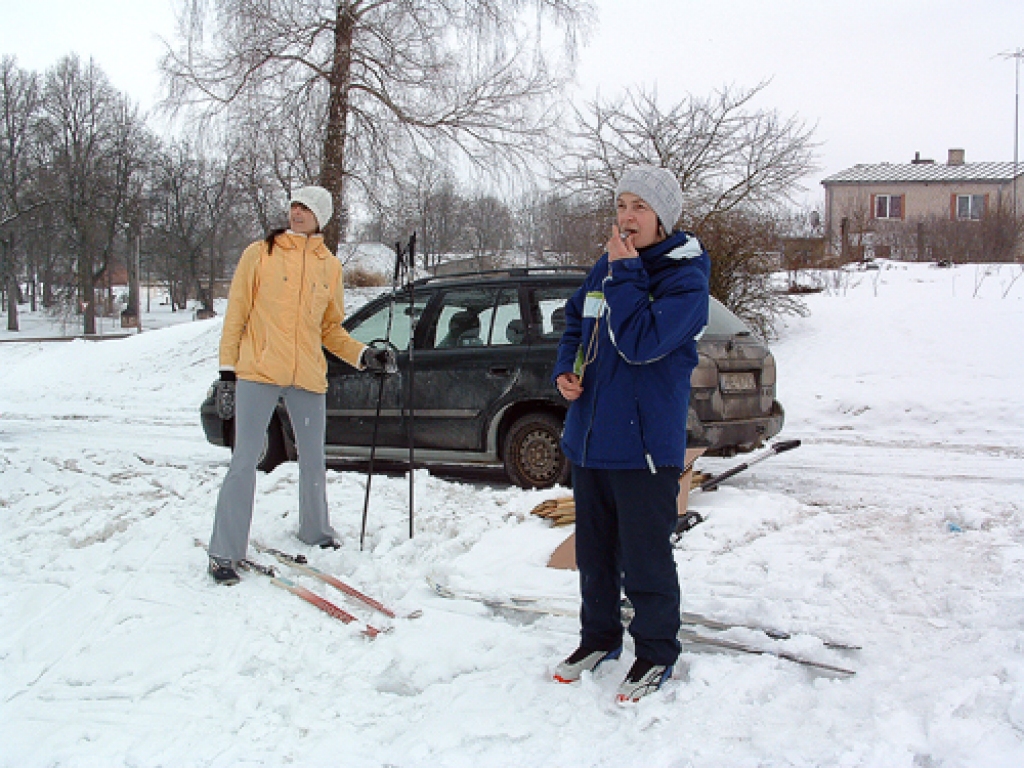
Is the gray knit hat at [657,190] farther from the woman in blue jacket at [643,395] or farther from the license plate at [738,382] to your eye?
the license plate at [738,382]

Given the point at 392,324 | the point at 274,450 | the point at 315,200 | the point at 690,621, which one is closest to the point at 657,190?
the point at 690,621

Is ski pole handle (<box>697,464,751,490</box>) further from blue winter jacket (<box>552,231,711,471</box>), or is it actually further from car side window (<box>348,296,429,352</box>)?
blue winter jacket (<box>552,231,711,471</box>)

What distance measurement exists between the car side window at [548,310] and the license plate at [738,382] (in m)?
1.28

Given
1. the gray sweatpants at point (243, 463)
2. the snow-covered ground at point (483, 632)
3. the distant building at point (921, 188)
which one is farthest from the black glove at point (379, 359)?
the distant building at point (921, 188)

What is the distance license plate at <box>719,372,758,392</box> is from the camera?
19.3 feet

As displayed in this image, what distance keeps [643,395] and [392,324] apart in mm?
4440

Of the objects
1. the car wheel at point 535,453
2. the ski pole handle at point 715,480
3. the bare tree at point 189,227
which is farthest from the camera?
the bare tree at point 189,227

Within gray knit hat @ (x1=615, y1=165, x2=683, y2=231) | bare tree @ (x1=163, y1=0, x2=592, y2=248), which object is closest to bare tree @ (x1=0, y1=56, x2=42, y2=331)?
bare tree @ (x1=163, y1=0, x2=592, y2=248)

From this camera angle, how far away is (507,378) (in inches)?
250

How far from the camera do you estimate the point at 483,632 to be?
11.6ft

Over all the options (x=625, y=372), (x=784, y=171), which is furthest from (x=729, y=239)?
(x=625, y=372)

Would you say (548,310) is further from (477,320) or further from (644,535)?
(644,535)

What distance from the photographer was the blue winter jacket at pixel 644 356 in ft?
9.23

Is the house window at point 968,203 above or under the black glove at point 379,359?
above
